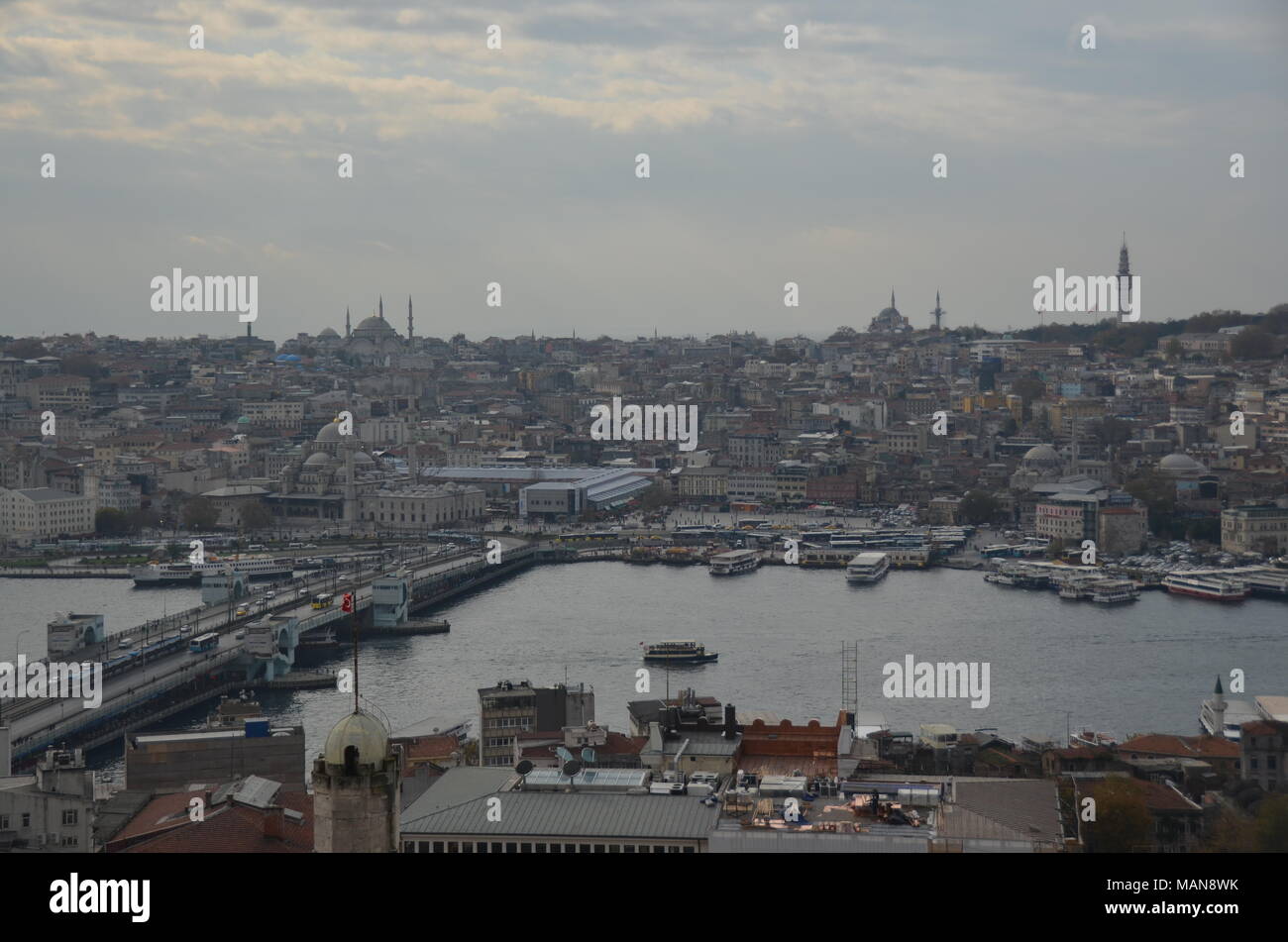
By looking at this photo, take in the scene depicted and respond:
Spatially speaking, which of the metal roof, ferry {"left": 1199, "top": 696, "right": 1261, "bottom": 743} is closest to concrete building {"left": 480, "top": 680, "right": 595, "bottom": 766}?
ferry {"left": 1199, "top": 696, "right": 1261, "bottom": 743}

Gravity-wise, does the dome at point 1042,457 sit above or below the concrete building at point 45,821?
above

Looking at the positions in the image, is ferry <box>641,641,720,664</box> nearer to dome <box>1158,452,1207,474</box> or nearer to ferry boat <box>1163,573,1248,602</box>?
ferry boat <box>1163,573,1248,602</box>

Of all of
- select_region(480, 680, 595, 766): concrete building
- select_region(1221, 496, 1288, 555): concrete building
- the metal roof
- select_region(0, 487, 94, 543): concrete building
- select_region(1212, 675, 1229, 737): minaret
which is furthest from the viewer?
select_region(0, 487, 94, 543): concrete building

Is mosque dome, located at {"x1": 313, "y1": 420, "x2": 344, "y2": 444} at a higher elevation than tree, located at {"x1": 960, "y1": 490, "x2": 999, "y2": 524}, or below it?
higher

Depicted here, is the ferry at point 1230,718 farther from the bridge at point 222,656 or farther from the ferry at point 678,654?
the bridge at point 222,656

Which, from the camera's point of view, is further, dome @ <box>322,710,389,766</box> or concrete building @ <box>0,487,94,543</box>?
concrete building @ <box>0,487,94,543</box>
